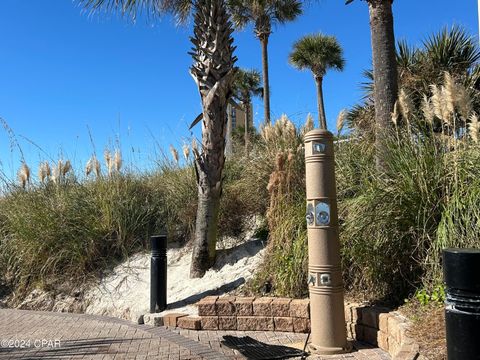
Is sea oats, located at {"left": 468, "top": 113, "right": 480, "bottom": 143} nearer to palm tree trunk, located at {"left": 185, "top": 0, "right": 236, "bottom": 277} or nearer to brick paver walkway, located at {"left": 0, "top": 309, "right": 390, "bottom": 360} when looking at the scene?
brick paver walkway, located at {"left": 0, "top": 309, "right": 390, "bottom": 360}

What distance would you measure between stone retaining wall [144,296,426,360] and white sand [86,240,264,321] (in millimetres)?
605

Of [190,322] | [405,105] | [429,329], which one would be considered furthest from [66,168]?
[429,329]

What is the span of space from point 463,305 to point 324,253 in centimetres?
209

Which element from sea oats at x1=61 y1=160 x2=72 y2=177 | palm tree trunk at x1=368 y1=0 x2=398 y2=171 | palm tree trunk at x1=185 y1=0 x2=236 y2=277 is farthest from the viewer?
sea oats at x1=61 y1=160 x2=72 y2=177

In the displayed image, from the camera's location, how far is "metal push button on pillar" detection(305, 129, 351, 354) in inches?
177

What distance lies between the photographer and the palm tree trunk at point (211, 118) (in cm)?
727

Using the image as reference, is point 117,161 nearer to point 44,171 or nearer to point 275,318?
point 44,171

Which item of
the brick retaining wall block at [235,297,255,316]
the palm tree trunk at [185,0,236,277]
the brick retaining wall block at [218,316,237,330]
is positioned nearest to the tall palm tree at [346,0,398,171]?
the palm tree trunk at [185,0,236,277]

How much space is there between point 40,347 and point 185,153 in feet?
16.4

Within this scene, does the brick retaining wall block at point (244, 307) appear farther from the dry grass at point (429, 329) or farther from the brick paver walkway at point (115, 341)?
the dry grass at point (429, 329)

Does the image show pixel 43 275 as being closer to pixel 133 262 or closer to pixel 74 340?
pixel 133 262

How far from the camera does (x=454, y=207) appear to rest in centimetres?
448

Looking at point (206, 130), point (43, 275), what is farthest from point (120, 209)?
point (206, 130)

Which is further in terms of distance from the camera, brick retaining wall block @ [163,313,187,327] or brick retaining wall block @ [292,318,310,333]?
brick retaining wall block @ [163,313,187,327]
